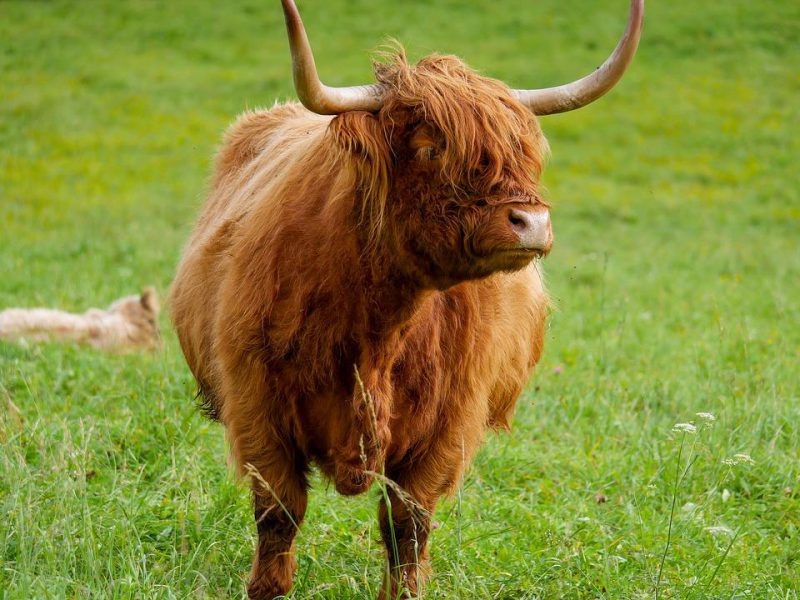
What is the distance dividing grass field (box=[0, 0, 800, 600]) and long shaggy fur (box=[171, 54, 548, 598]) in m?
0.37

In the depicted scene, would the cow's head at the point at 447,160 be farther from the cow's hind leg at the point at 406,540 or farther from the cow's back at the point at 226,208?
the cow's hind leg at the point at 406,540

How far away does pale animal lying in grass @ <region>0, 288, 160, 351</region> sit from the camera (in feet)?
22.6

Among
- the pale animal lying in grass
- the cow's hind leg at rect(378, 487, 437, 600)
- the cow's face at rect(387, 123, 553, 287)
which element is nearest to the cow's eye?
the cow's face at rect(387, 123, 553, 287)

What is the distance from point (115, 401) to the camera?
17.7 ft

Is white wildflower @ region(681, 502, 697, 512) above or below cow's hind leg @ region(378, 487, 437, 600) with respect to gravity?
below

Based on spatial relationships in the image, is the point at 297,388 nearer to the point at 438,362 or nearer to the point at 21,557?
the point at 438,362

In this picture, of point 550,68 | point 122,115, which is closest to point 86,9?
point 122,115

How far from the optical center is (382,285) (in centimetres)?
328

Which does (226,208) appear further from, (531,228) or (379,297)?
(531,228)

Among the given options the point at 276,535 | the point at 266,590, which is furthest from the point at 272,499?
the point at 266,590

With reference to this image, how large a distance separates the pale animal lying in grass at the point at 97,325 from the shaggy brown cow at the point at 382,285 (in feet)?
11.0

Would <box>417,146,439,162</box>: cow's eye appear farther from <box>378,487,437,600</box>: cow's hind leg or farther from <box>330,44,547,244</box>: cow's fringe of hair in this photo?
<box>378,487,437,600</box>: cow's hind leg

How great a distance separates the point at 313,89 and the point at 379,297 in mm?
734

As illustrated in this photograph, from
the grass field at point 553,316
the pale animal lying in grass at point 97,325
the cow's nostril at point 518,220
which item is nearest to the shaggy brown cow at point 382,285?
the cow's nostril at point 518,220
